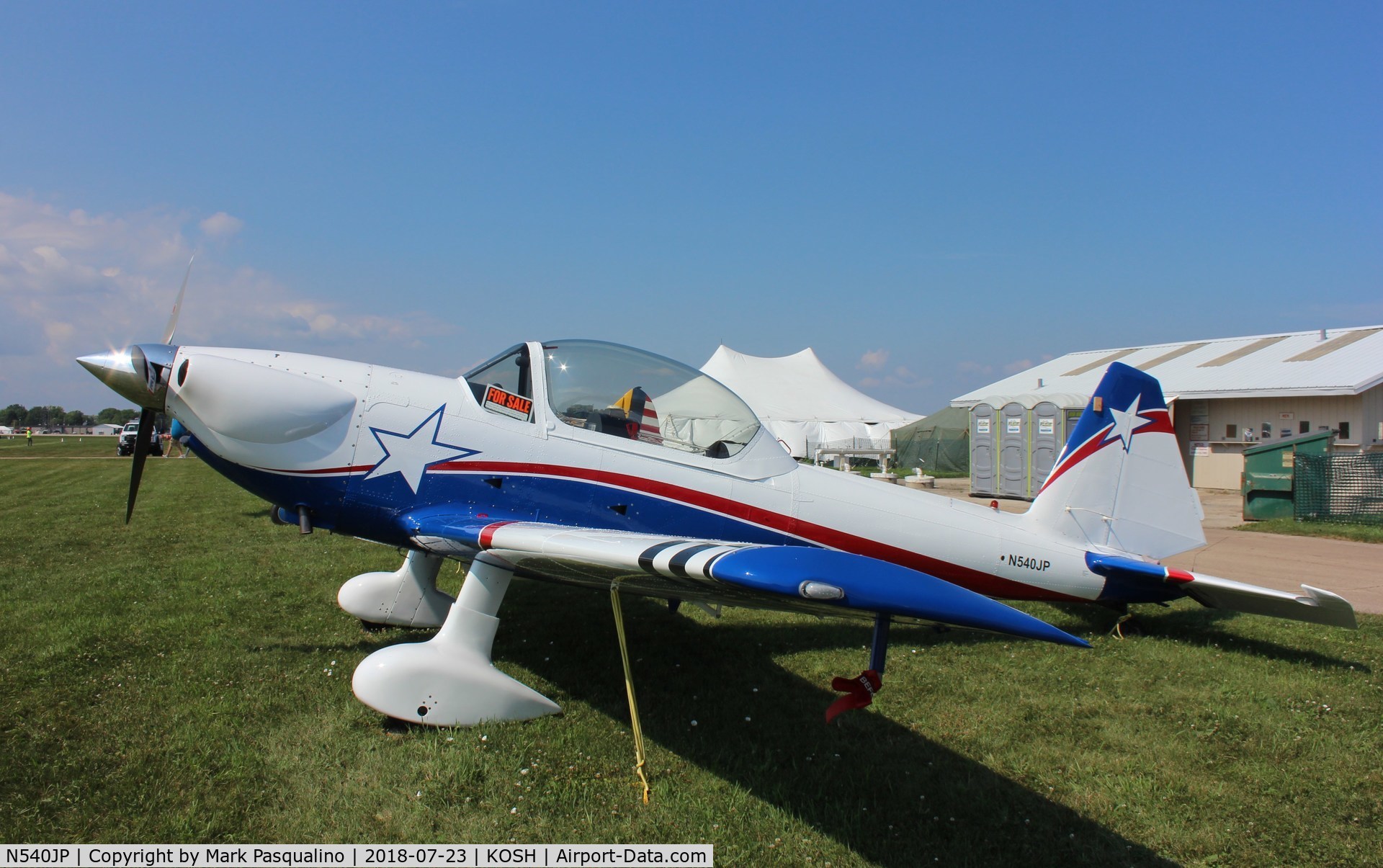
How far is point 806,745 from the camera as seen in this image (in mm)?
4098

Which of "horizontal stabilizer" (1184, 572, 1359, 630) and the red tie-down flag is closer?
the red tie-down flag

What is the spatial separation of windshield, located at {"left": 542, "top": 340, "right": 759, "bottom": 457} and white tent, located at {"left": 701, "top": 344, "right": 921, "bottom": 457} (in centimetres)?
2631

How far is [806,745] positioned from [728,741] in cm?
44

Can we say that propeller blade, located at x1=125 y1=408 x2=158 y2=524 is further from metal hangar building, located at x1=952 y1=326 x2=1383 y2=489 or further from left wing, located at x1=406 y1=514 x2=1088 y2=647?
metal hangar building, located at x1=952 y1=326 x2=1383 y2=489

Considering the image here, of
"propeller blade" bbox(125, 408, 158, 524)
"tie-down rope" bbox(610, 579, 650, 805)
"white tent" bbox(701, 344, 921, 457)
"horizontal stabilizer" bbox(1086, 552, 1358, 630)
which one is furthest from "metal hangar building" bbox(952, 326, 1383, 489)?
"propeller blade" bbox(125, 408, 158, 524)

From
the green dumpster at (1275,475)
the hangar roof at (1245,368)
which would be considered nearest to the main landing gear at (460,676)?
the green dumpster at (1275,475)

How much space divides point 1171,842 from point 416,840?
3.34 meters

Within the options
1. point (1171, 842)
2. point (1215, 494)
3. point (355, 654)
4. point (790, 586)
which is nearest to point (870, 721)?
point (1171, 842)

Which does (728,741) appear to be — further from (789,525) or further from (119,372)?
(119,372)

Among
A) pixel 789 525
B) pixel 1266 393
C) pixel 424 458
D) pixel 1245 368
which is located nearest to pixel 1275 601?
pixel 789 525

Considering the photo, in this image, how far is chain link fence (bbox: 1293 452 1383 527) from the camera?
12.9 metres

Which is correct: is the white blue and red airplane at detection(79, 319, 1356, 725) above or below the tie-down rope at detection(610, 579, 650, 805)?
above

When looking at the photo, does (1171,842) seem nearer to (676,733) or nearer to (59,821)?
(676,733)

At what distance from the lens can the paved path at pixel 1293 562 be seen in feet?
25.6
